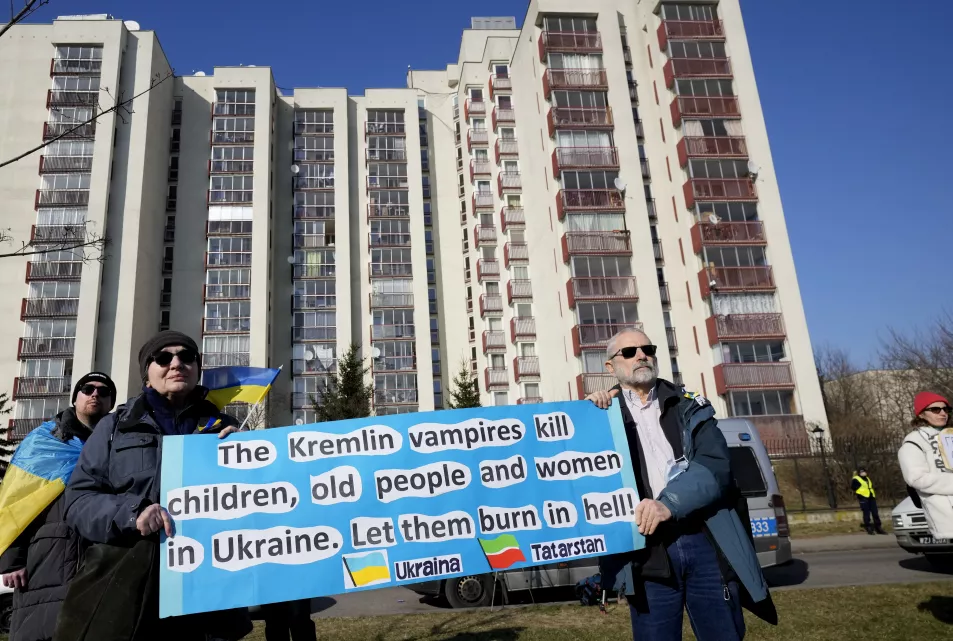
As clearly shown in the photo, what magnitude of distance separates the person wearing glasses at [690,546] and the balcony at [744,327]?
37353mm

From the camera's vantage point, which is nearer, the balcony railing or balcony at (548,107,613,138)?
balcony at (548,107,613,138)

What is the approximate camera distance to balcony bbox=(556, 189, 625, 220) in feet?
140

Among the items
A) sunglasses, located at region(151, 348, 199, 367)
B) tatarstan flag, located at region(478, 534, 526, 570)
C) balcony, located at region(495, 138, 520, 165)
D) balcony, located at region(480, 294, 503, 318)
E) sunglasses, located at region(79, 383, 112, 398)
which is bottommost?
tatarstan flag, located at region(478, 534, 526, 570)

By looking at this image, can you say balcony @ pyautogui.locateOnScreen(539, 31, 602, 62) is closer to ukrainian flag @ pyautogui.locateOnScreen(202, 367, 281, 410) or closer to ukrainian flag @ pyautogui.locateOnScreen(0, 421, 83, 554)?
ukrainian flag @ pyautogui.locateOnScreen(202, 367, 281, 410)

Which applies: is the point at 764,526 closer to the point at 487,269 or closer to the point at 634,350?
the point at 634,350

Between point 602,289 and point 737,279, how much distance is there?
8.39 metres

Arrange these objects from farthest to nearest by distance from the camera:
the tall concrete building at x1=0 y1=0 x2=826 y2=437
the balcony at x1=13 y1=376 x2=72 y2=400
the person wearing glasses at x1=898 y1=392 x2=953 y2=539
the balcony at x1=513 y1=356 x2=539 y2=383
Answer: the balcony at x1=513 y1=356 x2=539 y2=383 → the balcony at x1=13 y1=376 x2=72 y2=400 → the tall concrete building at x1=0 y1=0 x2=826 y2=437 → the person wearing glasses at x1=898 y1=392 x2=953 y2=539

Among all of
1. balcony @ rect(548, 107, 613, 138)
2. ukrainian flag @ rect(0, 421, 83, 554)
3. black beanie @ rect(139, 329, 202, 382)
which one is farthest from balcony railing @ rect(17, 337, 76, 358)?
black beanie @ rect(139, 329, 202, 382)

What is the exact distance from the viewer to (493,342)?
2025 inches

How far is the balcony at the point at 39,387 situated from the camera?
45.0 metres

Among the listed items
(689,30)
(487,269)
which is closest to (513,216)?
(487,269)

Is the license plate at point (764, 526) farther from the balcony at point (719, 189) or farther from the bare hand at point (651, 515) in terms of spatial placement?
the balcony at point (719, 189)

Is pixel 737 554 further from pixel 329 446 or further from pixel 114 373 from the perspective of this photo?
pixel 114 373

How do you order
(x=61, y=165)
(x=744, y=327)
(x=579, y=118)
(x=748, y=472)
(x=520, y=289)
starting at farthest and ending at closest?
(x=520, y=289)
(x=61, y=165)
(x=579, y=118)
(x=744, y=327)
(x=748, y=472)
